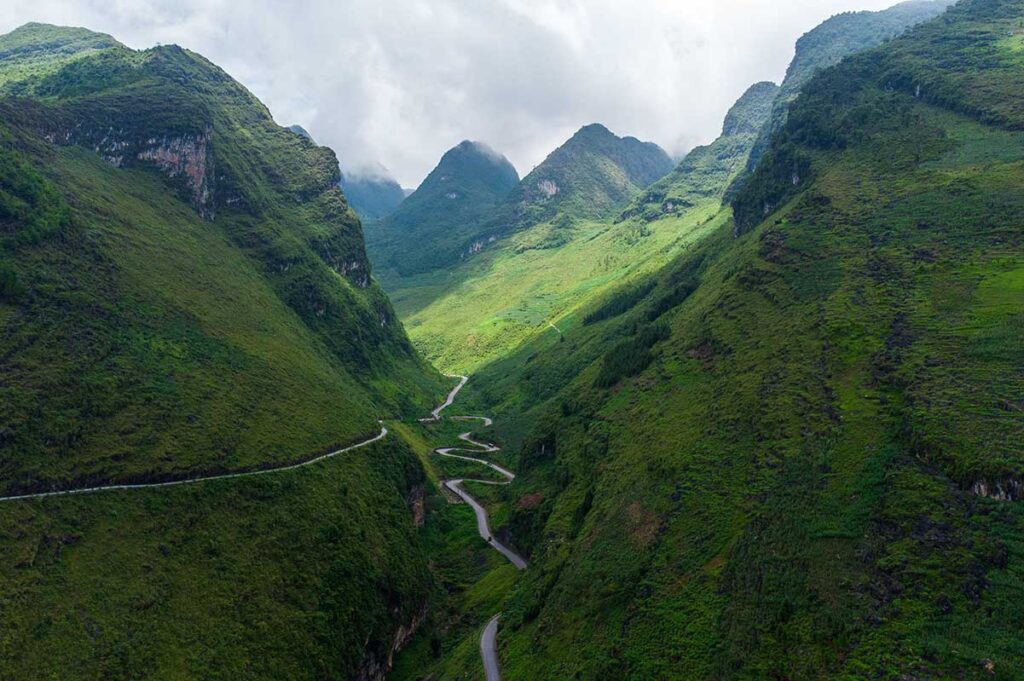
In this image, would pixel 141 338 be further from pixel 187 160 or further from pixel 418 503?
pixel 187 160

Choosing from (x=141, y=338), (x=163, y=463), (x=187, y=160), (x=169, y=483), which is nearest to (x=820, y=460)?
(x=169, y=483)

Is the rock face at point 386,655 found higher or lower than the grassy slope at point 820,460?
lower

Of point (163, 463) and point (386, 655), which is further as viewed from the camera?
point (386, 655)

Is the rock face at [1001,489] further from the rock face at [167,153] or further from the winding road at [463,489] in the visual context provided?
the rock face at [167,153]

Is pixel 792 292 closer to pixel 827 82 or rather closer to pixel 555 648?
pixel 555 648

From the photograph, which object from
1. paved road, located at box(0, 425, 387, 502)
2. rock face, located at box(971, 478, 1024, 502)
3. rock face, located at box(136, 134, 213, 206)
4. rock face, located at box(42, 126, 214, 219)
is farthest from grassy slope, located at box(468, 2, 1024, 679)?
rock face, located at box(42, 126, 214, 219)

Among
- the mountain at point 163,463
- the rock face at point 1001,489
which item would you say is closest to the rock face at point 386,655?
the mountain at point 163,463
